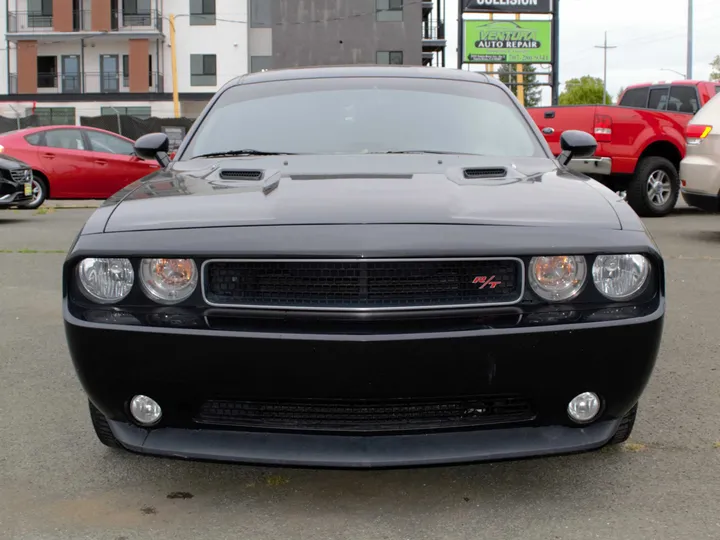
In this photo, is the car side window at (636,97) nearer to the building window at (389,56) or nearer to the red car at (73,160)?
the red car at (73,160)

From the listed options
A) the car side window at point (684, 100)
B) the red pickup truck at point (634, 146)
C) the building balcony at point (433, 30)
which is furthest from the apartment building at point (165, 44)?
the red pickup truck at point (634, 146)

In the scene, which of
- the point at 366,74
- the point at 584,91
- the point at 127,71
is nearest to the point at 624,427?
the point at 366,74

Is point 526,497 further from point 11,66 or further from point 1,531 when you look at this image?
point 11,66

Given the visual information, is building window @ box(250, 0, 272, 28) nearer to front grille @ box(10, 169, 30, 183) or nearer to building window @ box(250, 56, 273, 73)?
building window @ box(250, 56, 273, 73)

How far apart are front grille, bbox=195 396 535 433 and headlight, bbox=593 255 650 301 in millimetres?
421

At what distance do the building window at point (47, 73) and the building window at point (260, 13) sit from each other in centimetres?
1054

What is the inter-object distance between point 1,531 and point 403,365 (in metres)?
1.32

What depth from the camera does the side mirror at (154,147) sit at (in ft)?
14.0

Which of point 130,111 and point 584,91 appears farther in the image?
point 584,91

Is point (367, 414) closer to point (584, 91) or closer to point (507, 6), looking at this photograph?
point (507, 6)

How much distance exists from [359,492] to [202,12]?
4573cm

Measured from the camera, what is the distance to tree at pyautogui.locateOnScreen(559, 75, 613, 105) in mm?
101375

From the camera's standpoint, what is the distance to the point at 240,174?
3320 millimetres

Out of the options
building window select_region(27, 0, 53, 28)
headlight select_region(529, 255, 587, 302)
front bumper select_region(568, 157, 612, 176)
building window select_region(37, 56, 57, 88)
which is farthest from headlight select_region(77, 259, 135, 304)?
building window select_region(27, 0, 53, 28)
